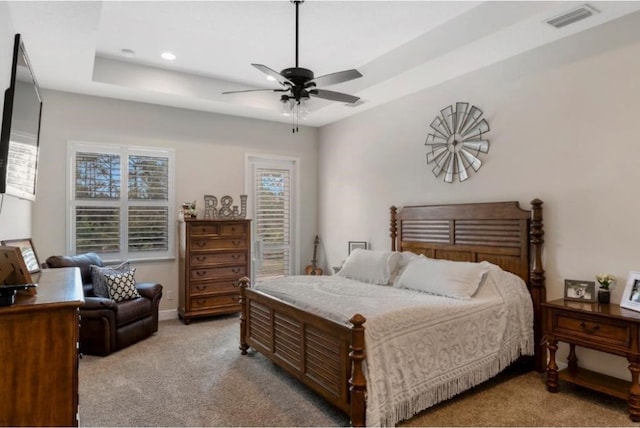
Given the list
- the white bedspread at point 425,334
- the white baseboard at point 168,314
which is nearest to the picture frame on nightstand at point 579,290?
the white bedspread at point 425,334

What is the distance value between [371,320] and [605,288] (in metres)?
1.93

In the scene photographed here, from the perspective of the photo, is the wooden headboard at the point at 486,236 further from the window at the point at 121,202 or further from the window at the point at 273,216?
the window at the point at 121,202

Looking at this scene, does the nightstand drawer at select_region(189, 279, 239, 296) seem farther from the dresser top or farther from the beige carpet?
the dresser top

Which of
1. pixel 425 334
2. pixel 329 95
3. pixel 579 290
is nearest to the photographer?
pixel 425 334

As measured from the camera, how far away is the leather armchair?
3846 mm

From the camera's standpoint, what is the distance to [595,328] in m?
2.80

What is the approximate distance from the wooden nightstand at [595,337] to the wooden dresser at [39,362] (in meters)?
3.18

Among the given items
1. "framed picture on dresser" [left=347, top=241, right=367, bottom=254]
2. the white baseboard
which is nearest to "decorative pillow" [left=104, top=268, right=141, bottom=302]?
the white baseboard

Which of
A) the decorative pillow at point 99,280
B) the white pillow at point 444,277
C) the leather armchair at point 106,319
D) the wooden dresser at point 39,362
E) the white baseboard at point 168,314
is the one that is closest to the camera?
the wooden dresser at point 39,362

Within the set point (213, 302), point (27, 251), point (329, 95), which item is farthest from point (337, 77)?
point (213, 302)

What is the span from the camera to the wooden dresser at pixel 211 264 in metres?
4.99

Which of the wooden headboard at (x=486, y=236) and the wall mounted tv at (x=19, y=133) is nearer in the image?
the wall mounted tv at (x=19, y=133)

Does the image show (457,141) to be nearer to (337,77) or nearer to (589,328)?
(337,77)

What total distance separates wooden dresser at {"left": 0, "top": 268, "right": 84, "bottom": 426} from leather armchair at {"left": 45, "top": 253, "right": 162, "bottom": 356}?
238 centimetres
